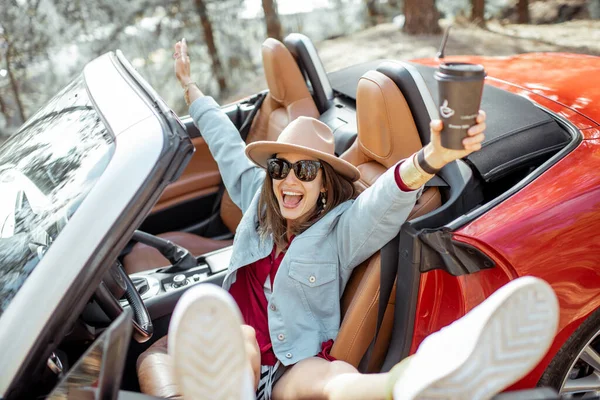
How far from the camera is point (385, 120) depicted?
227 cm

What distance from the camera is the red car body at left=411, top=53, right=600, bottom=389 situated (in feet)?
6.34

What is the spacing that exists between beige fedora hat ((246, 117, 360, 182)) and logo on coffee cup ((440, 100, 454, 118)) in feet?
2.16

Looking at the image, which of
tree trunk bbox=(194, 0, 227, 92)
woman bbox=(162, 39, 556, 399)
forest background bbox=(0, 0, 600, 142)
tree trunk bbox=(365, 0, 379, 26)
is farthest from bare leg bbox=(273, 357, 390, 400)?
tree trunk bbox=(365, 0, 379, 26)

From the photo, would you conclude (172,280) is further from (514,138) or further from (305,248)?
(514,138)

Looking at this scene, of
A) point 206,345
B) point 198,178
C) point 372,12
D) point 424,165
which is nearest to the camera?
point 206,345

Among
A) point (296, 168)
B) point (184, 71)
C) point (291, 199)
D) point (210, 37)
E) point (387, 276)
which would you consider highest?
point (184, 71)

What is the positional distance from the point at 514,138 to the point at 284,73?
1.52 m

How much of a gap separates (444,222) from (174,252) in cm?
137

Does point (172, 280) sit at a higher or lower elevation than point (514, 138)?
lower

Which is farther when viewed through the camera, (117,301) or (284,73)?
(284,73)

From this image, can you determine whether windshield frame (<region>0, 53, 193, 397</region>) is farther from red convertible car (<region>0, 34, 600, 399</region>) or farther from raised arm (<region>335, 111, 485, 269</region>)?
raised arm (<region>335, 111, 485, 269</region>)

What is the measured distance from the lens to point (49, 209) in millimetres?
1721

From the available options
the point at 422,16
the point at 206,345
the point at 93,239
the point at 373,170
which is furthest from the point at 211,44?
the point at 206,345

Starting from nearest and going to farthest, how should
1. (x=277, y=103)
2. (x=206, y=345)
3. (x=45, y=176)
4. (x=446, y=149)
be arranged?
(x=206, y=345) → (x=446, y=149) → (x=45, y=176) → (x=277, y=103)
